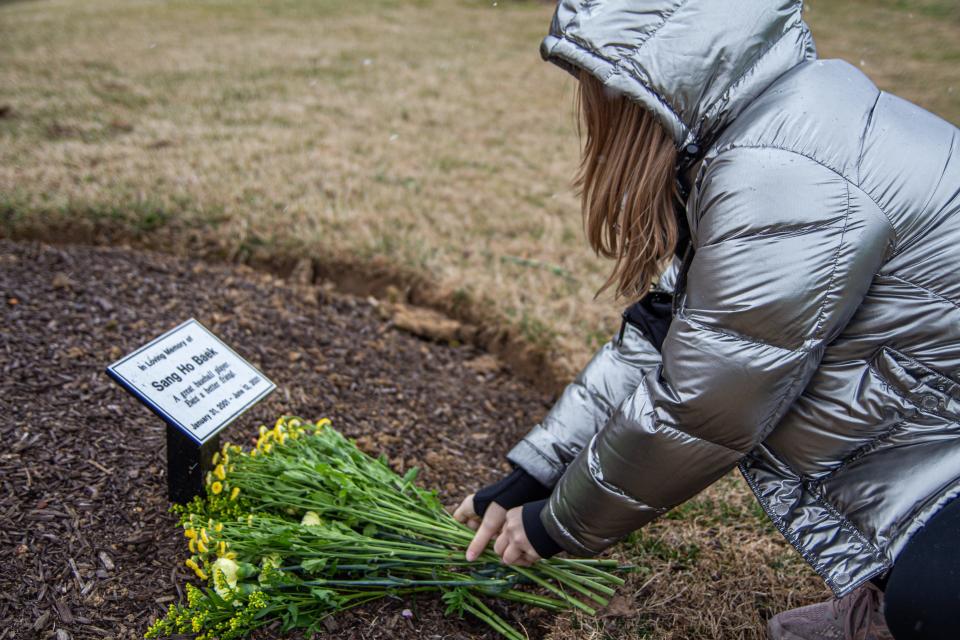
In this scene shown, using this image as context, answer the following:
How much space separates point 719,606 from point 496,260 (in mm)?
2039

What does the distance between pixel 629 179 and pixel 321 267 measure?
2.15m

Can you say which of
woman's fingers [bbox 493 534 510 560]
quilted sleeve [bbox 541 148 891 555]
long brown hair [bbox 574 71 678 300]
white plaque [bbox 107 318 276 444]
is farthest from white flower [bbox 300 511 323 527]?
long brown hair [bbox 574 71 678 300]

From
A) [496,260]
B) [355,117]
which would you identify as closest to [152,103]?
[355,117]

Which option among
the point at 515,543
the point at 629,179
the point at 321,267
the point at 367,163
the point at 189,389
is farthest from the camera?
the point at 367,163

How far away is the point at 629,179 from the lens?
167 centimetres

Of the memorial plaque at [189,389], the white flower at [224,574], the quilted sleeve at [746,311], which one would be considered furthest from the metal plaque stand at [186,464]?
the quilted sleeve at [746,311]

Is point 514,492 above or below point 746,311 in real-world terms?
below

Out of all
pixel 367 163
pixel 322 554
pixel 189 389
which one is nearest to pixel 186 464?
pixel 189 389

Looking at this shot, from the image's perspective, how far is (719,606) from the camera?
200 cm

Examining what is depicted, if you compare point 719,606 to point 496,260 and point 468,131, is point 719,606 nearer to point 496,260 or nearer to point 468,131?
point 496,260

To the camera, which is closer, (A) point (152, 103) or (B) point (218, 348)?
(B) point (218, 348)

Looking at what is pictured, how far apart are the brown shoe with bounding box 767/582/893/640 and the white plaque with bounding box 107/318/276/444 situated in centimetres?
145

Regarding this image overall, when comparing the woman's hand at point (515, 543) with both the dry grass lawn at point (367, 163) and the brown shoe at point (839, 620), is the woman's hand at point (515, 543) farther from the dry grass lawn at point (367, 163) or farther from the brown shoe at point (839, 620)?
the brown shoe at point (839, 620)

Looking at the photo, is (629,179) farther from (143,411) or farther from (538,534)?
(143,411)
